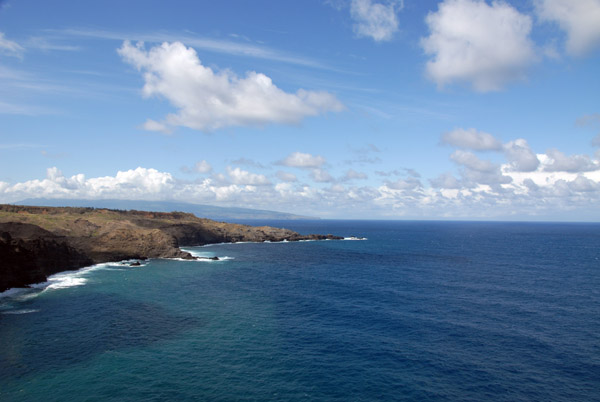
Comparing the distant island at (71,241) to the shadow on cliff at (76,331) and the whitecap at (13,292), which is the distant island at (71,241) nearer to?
the whitecap at (13,292)

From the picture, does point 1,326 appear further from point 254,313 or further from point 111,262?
point 111,262

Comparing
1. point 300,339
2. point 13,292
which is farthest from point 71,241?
point 300,339

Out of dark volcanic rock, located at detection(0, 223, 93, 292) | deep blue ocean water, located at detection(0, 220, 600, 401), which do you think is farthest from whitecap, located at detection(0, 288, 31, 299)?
deep blue ocean water, located at detection(0, 220, 600, 401)

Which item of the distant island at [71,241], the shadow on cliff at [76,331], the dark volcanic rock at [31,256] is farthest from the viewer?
the distant island at [71,241]

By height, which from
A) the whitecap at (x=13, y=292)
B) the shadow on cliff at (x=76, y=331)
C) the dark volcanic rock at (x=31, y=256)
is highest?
the dark volcanic rock at (x=31, y=256)

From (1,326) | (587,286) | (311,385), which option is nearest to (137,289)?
(1,326)

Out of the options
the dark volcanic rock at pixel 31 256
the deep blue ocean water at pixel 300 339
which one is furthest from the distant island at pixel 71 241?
the deep blue ocean water at pixel 300 339
